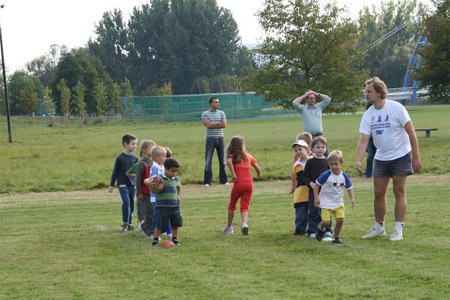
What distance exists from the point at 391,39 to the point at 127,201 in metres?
132

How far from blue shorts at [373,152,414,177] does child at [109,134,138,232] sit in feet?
12.8

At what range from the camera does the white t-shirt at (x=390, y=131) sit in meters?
9.15

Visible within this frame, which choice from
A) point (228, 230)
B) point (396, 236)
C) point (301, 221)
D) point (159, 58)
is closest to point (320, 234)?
point (301, 221)

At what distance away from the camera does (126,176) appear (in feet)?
37.5

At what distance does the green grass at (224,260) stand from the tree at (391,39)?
Answer: 112 meters

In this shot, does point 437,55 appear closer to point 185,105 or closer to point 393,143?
point 393,143

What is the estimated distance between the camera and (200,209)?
1352 cm

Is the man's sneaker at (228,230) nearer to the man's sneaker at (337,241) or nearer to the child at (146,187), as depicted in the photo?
the child at (146,187)

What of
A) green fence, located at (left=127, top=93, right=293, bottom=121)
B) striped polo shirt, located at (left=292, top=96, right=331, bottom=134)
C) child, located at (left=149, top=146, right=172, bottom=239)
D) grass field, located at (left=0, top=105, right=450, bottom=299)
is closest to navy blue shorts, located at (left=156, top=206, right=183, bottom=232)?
grass field, located at (left=0, top=105, right=450, bottom=299)

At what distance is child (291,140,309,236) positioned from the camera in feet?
33.1

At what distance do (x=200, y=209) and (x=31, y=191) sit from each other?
23.4ft

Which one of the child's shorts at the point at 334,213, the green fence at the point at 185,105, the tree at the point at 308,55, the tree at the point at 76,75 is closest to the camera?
the child's shorts at the point at 334,213

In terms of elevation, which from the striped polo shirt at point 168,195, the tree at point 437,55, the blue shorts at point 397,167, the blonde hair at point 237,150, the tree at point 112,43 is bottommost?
the striped polo shirt at point 168,195

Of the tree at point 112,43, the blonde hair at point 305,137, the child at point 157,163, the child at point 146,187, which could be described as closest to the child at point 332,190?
the blonde hair at point 305,137
